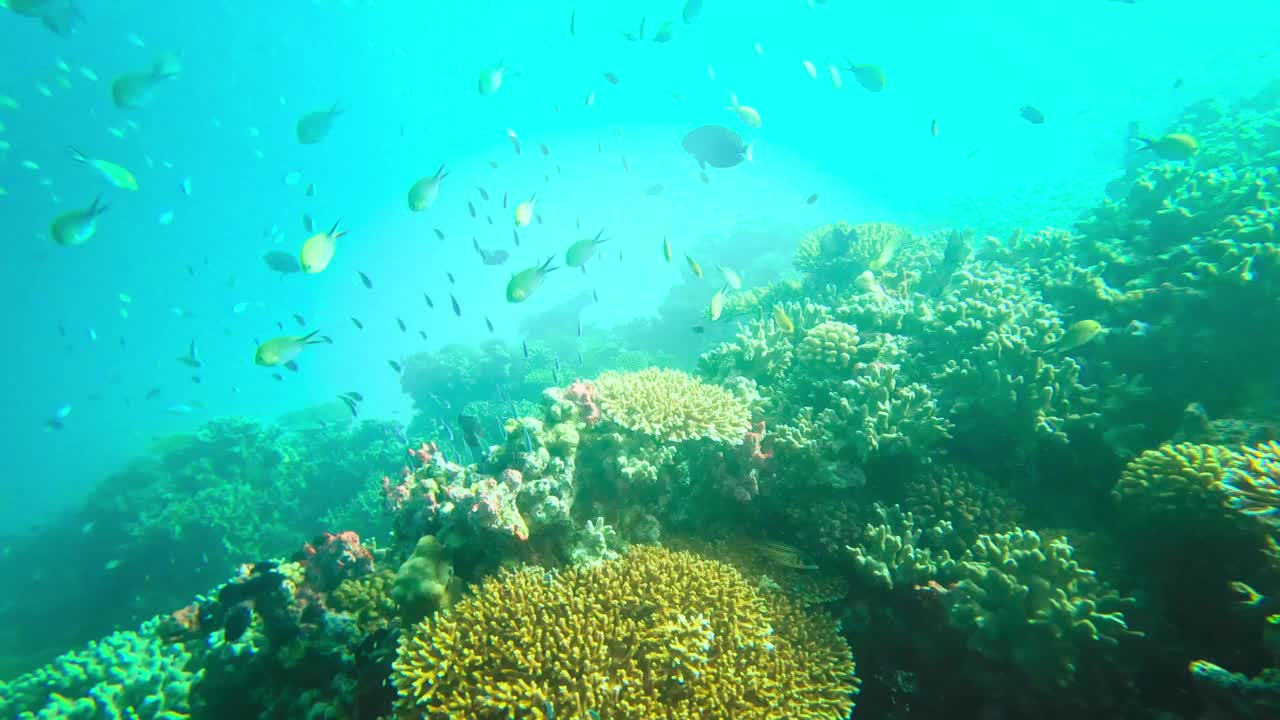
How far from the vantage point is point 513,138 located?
10.2 metres

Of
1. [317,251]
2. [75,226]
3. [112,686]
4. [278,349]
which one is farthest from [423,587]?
[75,226]

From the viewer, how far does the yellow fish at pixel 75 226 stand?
26.2 ft

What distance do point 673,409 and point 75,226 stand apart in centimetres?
1172

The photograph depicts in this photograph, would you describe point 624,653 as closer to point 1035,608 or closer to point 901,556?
point 901,556

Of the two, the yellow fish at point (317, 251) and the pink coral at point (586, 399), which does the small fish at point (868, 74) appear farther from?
the yellow fish at point (317, 251)

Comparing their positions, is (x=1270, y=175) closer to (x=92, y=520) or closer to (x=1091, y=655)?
(x=1091, y=655)

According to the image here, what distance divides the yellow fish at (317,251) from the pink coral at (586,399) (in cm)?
359

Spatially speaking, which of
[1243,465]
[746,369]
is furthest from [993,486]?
[746,369]

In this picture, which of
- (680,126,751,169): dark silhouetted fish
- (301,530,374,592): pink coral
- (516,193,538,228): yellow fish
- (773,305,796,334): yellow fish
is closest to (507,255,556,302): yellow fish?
(516,193,538,228): yellow fish

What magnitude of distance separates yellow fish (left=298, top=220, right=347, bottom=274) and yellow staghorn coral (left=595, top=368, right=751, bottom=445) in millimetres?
4022

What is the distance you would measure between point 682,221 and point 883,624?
57.2 meters

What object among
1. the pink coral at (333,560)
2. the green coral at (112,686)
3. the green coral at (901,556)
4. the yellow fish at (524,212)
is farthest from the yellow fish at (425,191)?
the green coral at (901,556)

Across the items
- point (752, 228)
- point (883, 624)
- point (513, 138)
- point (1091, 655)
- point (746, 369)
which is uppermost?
point (752, 228)

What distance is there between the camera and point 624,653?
9.65 ft
